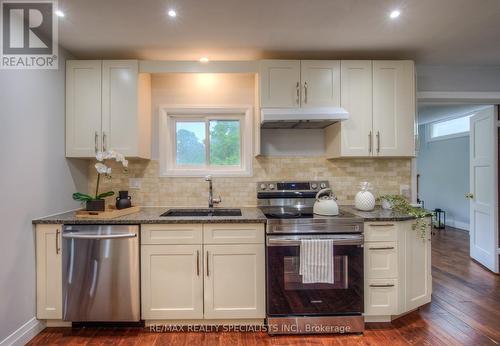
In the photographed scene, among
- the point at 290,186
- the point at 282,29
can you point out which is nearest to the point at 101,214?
the point at 290,186

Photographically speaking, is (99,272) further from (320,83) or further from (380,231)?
(320,83)

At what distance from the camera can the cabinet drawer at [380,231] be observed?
2.33 m

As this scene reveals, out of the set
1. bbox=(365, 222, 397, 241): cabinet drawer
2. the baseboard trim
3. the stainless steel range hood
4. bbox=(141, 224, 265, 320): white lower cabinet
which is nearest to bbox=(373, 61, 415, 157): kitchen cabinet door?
the stainless steel range hood

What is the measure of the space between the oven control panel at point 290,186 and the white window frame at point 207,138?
0.72ft

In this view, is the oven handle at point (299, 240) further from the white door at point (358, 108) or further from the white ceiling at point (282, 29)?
the white ceiling at point (282, 29)

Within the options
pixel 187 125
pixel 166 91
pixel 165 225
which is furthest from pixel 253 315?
pixel 166 91

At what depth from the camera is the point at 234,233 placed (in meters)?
2.30

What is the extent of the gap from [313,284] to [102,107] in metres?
2.43

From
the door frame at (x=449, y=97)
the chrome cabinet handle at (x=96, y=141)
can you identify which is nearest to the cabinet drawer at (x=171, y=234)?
the chrome cabinet handle at (x=96, y=141)

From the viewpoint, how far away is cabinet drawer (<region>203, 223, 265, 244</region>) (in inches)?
90.3

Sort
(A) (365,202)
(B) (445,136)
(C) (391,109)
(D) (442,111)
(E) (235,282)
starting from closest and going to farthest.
→ (E) (235,282) → (A) (365,202) → (C) (391,109) → (D) (442,111) → (B) (445,136)

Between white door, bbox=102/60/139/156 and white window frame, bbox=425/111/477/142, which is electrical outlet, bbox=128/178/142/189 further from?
white window frame, bbox=425/111/477/142

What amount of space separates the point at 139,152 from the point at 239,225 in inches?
47.2

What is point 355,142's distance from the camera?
2.70 metres
